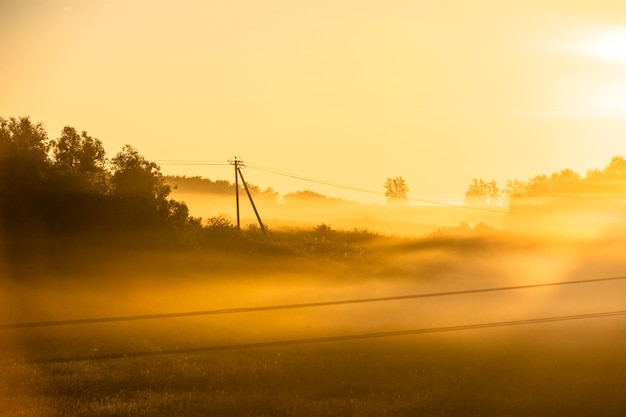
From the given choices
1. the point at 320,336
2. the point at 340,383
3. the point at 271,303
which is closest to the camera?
the point at 340,383

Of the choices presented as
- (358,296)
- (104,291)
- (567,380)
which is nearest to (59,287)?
(104,291)

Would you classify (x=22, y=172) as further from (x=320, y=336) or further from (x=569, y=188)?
(x=569, y=188)

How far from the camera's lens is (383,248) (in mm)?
87062

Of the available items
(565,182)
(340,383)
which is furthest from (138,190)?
(565,182)

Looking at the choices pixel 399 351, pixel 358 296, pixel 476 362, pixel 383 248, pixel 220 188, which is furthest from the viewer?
pixel 220 188

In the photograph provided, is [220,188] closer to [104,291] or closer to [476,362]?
[104,291]

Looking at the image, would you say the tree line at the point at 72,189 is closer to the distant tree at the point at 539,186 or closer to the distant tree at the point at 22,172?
the distant tree at the point at 22,172

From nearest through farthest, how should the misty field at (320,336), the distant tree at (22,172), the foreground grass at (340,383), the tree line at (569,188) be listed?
the foreground grass at (340,383)
the misty field at (320,336)
the distant tree at (22,172)
the tree line at (569,188)

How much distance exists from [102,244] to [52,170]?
727 centimetres

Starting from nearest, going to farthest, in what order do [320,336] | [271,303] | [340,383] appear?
[340,383] < [320,336] < [271,303]

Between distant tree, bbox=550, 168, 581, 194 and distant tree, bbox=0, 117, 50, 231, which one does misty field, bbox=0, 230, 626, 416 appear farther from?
distant tree, bbox=550, 168, 581, 194

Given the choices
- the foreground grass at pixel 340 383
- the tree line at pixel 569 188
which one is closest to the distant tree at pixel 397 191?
the tree line at pixel 569 188

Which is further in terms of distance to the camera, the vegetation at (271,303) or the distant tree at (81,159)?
the distant tree at (81,159)

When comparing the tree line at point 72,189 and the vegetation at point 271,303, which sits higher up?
the tree line at point 72,189
